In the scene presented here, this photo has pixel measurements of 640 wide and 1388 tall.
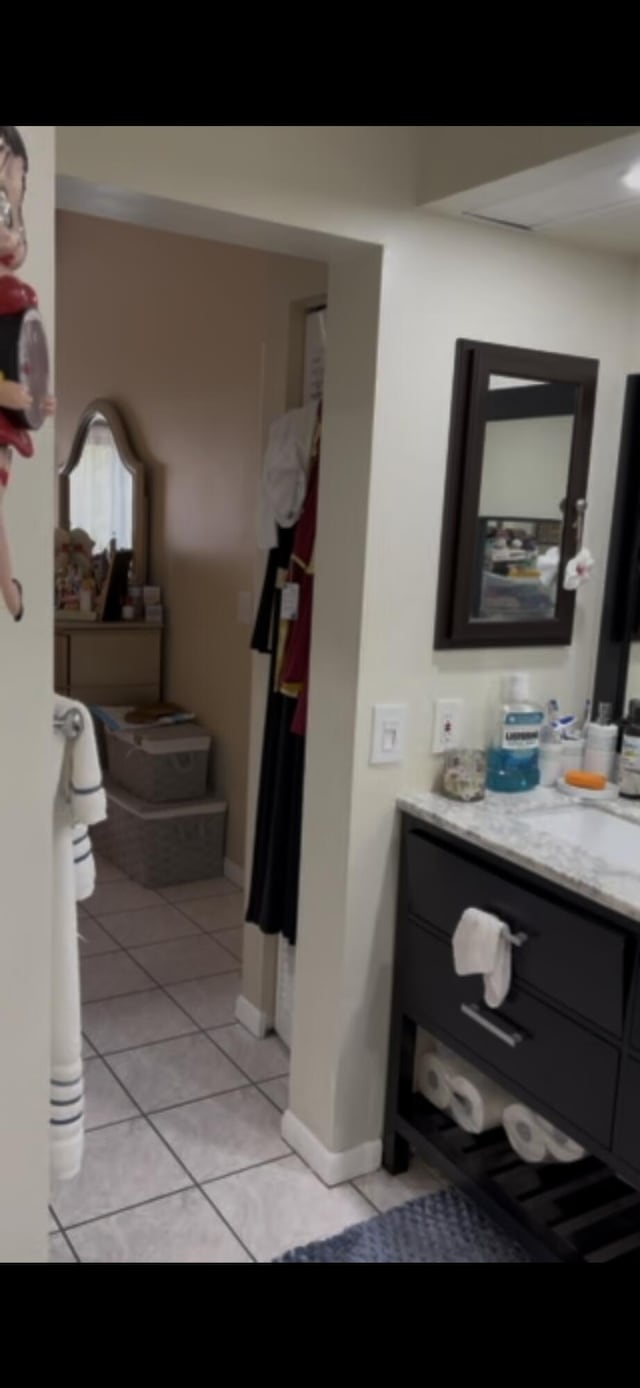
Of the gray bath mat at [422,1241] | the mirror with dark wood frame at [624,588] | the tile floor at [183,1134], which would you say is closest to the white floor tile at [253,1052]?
the tile floor at [183,1134]

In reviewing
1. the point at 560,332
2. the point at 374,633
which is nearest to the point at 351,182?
the point at 560,332

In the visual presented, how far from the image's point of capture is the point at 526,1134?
6.99ft

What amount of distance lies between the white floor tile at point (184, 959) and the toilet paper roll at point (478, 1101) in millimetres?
1256

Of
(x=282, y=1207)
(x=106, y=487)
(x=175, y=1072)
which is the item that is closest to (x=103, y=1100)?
(x=175, y=1072)

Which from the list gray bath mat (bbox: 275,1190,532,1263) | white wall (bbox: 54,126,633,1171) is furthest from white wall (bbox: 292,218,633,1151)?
gray bath mat (bbox: 275,1190,532,1263)

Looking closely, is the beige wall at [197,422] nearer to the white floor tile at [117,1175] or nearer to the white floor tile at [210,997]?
the white floor tile at [210,997]

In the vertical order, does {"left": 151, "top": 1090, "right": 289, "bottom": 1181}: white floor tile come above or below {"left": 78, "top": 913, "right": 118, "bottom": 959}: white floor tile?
below

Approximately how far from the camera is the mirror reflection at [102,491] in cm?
479

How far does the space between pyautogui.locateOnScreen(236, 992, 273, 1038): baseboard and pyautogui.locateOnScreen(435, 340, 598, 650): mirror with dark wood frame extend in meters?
1.31

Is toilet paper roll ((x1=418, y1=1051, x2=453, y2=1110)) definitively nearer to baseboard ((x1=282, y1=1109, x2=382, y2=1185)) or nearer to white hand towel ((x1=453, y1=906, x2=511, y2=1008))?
baseboard ((x1=282, y1=1109, x2=382, y2=1185))

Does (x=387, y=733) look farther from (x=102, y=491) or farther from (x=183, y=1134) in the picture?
(x=102, y=491)

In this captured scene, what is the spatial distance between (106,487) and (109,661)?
3.05 feet

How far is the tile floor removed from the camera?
2.18 m
